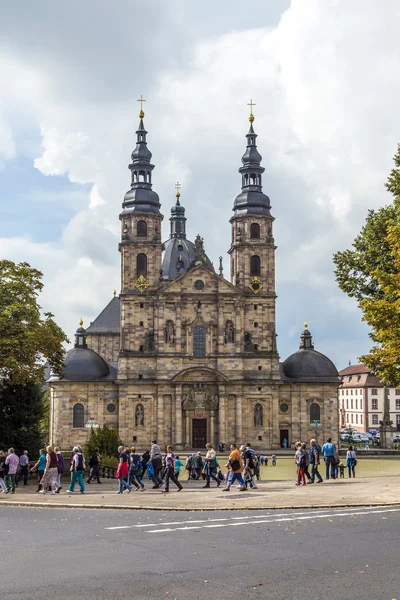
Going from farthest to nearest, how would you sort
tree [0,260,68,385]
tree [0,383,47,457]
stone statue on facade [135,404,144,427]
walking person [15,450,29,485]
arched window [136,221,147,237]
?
arched window [136,221,147,237]
stone statue on facade [135,404,144,427]
tree [0,383,47,457]
tree [0,260,68,385]
walking person [15,450,29,485]

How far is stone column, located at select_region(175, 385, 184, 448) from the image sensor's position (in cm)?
7250

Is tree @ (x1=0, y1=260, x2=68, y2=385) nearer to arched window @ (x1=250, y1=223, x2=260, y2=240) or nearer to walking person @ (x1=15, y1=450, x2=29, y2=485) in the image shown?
walking person @ (x1=15, y1=450, x2=29, y2=485)

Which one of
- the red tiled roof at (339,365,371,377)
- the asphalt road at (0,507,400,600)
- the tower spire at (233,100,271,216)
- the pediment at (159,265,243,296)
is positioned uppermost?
the tower spire at (233,100,271,216)

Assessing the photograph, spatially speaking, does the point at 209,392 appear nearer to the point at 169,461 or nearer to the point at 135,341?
the point at 135,341

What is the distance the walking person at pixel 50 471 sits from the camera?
28.0 metres

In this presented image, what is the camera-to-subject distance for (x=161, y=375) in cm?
7344

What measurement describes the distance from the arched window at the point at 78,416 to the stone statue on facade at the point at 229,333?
602 inches

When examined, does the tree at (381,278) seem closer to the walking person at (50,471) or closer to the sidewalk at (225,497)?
the sidewalk at (225,497)

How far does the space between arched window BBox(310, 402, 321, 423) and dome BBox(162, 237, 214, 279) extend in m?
21.8

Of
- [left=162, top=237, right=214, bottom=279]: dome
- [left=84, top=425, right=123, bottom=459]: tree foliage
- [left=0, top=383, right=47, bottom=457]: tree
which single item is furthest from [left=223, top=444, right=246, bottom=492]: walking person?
[left=162, top=237, right=214, bottom=279]: dome

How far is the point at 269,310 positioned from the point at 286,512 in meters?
54.8

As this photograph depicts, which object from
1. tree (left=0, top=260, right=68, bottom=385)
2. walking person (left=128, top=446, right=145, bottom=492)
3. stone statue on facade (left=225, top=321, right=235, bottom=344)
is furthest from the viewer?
stone statue on facade (left=225, top=321, right=235, bottom=344)

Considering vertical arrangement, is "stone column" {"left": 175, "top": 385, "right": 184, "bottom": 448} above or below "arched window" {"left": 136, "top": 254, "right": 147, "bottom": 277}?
below

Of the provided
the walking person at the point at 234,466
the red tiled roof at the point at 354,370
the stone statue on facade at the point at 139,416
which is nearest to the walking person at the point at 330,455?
the walking person at the point at 234,466
